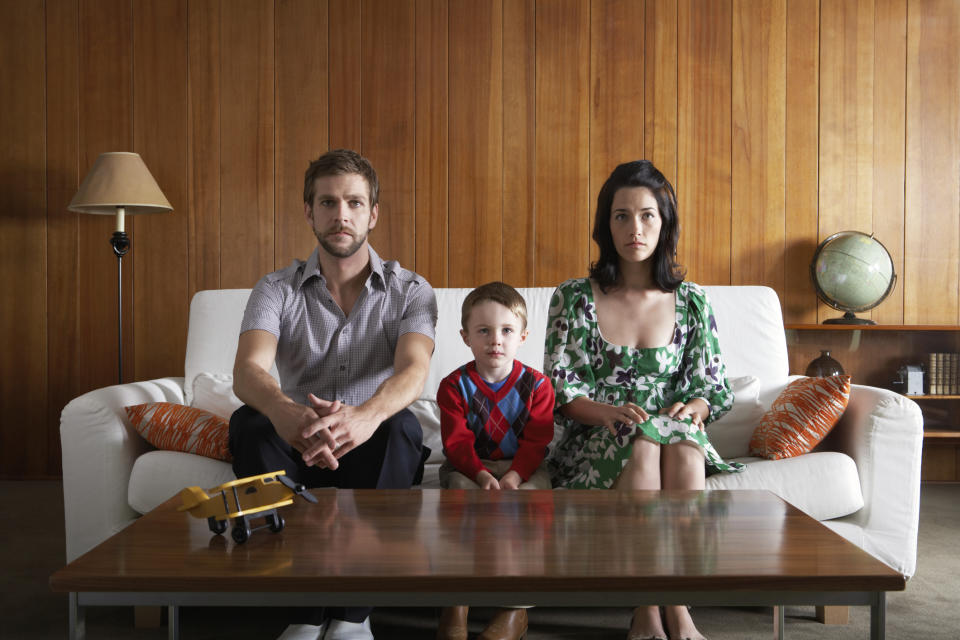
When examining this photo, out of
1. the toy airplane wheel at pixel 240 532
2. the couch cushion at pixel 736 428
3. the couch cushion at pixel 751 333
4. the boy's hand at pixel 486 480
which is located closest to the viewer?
the toy airplane wheel at pixel 240 532

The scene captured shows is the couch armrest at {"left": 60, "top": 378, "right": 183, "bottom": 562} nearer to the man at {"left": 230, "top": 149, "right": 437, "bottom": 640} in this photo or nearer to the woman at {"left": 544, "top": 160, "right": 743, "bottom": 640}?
the man at {"left": 230, "top": 149, "right": 437, "bottom": 640}

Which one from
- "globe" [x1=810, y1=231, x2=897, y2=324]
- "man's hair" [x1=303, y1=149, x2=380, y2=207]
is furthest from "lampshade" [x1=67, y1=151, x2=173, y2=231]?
"globe" [x1=810, y1=231, x2=897, y2=324]

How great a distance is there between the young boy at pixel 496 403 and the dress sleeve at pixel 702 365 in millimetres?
362

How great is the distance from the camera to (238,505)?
1.08 meters

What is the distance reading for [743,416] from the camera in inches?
84.7

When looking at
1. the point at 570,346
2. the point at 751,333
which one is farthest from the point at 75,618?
the point at 751,333

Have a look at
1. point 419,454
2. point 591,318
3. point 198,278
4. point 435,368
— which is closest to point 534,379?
point 591,318

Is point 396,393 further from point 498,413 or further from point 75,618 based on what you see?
point 75,618

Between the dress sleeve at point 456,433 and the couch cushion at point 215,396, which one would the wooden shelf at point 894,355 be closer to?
the dress sleeve at point 456,433

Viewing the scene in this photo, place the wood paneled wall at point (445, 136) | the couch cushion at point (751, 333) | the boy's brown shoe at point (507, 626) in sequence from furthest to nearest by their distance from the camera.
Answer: the wood paneled wall at point (445, 136) < the couch cushion at point (751, 333) < the boy's brown shoe at point (507, 626)

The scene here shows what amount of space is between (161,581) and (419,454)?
2.83 feet

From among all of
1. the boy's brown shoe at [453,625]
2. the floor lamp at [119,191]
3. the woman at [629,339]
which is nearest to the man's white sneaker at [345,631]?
the boy's brown shoe at [453,625]

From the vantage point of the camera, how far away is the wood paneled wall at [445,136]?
139 inches

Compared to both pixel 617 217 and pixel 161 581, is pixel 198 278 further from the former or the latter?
pixel 161 581
